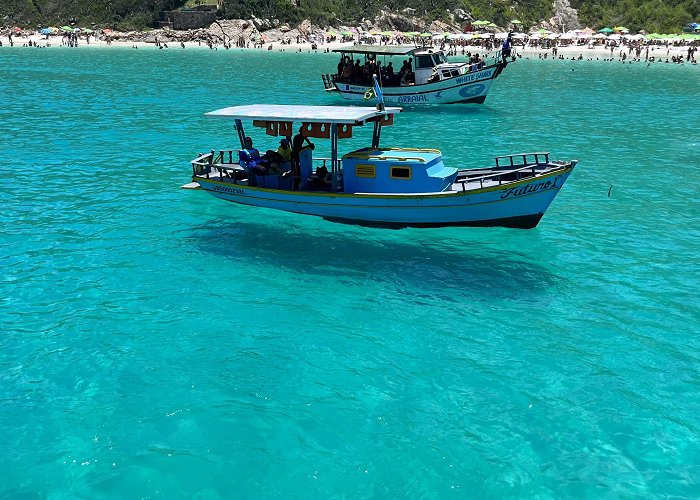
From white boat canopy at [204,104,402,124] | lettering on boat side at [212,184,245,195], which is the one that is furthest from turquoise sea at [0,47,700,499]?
white boat canopy at [204,104,402,124]

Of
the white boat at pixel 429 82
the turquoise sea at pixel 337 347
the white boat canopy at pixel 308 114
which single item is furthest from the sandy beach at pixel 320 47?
the white boat canopy at pixel 308 114

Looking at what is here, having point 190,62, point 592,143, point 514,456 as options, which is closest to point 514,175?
point 514,456

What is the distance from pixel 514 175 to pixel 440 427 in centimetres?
1109

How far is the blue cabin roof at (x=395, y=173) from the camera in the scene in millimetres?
18703

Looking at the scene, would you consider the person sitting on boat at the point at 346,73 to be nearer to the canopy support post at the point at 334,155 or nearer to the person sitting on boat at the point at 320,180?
the person sitting on boat at the point at 320,180

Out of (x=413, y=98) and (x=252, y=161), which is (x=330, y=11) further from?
(x=252, y=161)

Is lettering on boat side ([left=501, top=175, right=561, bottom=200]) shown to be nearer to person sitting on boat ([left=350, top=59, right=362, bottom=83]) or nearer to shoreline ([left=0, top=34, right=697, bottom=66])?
person sitting on boat ([left=350, top=59, right=362, bottom=83])

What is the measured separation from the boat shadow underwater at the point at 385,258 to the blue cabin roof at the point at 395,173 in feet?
5.67

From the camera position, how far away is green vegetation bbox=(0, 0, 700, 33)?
12312cm

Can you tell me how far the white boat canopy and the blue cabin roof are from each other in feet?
4.27

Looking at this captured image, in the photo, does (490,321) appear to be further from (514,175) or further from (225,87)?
(225,87)

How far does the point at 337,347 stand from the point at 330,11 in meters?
131

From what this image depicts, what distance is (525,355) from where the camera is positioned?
13.1 m

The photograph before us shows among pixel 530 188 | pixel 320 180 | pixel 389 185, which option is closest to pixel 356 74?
pixel 320 180
